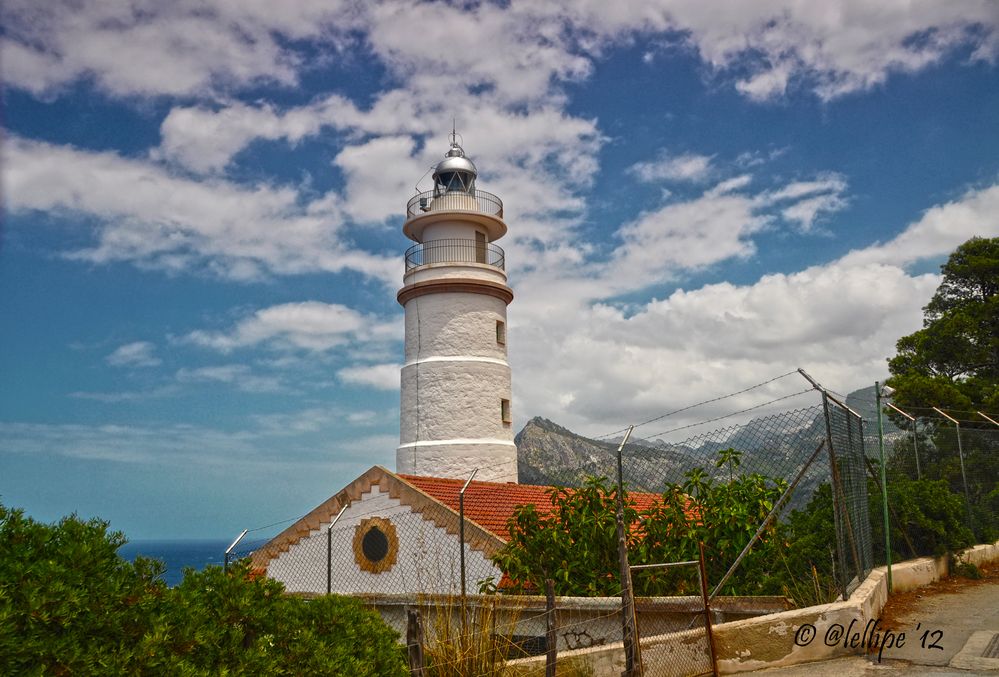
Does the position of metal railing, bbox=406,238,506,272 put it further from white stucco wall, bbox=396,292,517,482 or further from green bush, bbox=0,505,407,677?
green bush, bbox=0,505,407,677

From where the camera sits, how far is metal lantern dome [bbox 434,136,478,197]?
22.0 metres

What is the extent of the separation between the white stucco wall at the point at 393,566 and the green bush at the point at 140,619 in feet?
28.3

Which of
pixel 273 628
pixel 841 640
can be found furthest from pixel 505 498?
pixel 273 628

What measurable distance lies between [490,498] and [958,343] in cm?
1633

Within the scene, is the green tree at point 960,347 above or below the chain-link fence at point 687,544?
above

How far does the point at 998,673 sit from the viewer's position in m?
6.48

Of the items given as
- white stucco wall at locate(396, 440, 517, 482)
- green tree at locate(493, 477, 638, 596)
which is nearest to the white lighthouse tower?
white stucco wall at locate(396, 440, 517, 482)

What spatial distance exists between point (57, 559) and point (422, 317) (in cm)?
1673

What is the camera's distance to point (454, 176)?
22.2 metres

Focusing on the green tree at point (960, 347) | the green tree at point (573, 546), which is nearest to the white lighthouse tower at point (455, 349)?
the green tree at point (573, 546)

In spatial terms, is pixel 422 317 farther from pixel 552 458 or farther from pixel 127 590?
pixel 552 458

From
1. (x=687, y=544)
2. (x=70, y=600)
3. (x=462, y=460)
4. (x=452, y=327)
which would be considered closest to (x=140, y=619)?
(x=70, y=600)

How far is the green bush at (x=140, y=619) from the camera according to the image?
3.65m

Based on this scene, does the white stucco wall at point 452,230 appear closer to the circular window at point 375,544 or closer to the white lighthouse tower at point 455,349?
the white lighthouse tower at point 455,349
